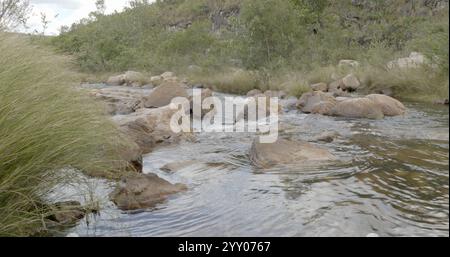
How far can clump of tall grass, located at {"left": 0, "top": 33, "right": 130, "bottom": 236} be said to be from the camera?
288 centimetres

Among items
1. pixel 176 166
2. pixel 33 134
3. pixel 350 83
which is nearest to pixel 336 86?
pixel 350 83

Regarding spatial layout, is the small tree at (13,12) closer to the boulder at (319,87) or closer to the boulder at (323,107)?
the boulder at (323,107)

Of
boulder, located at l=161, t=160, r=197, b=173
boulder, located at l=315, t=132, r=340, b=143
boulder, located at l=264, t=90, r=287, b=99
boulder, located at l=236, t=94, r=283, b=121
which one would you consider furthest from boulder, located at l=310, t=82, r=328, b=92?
boulder, located at l=161, t=160, r=197, b=173

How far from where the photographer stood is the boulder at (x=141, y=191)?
395 cm

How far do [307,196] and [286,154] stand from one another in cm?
134

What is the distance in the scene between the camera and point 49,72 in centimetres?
373

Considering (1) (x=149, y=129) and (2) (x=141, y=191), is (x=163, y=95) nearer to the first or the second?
(1) (x=149, y=129)

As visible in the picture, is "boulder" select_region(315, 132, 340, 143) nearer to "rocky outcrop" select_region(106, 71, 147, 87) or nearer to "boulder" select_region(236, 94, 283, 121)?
"boulder" select_region(236, 94, 283, 121)

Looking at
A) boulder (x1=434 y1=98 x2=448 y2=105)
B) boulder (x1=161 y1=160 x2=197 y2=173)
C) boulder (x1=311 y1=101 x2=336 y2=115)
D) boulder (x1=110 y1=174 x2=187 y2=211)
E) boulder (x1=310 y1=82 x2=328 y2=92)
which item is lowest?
boulder (x1=161 y1=160 x2=197 y2=173)

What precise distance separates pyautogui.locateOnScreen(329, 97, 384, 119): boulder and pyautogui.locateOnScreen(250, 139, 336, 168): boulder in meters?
3.78
